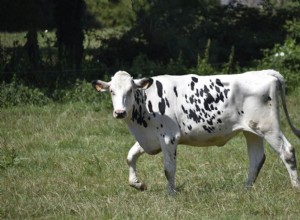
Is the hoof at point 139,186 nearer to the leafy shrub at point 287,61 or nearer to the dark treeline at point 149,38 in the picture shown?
the dark treeline at point 149,38

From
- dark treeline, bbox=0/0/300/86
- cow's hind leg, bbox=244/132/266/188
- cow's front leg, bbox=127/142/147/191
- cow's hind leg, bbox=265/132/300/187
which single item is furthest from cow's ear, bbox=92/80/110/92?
dark treeline, bbox=0/0/300/86

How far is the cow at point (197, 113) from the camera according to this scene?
830 cm

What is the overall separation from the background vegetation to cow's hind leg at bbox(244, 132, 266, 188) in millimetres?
124

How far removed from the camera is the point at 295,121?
13.2 metres

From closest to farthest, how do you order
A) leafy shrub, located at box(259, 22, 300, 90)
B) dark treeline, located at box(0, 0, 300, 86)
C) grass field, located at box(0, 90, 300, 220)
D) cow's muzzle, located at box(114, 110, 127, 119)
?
1. grass field, located at box(0, 90, 300, 220)
2. cow's muzzle, located at box(114, 110, 127, 119)
3. dark treeline, located at box(0, 0, 300, 86)
4. leafy shrub, located at box(259, 22, 300, 90)

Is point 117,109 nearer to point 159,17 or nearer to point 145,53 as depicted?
point 145,53

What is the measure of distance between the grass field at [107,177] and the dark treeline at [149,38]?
2.68m

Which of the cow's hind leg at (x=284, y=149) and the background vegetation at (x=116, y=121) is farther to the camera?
the cow's hind leg at (x=284, y=149)

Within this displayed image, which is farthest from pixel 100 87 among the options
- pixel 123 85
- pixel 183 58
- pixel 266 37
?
pixel 266 37

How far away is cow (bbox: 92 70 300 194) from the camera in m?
8.30

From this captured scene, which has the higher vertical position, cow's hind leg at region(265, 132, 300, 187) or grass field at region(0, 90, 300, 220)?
cow's hind leg at region(265, 132, 300, 187)

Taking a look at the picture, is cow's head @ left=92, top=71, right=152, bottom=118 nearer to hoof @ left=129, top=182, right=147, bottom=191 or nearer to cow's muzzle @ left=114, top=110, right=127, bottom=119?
cow's muzzle @ left=114, top=110, right=127, bottom=119

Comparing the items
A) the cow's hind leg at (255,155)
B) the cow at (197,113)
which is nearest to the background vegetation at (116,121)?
the cow's hind leg at (255,155)

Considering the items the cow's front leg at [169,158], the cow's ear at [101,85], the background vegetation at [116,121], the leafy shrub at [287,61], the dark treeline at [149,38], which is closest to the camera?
the background vegetation at [116,121]
